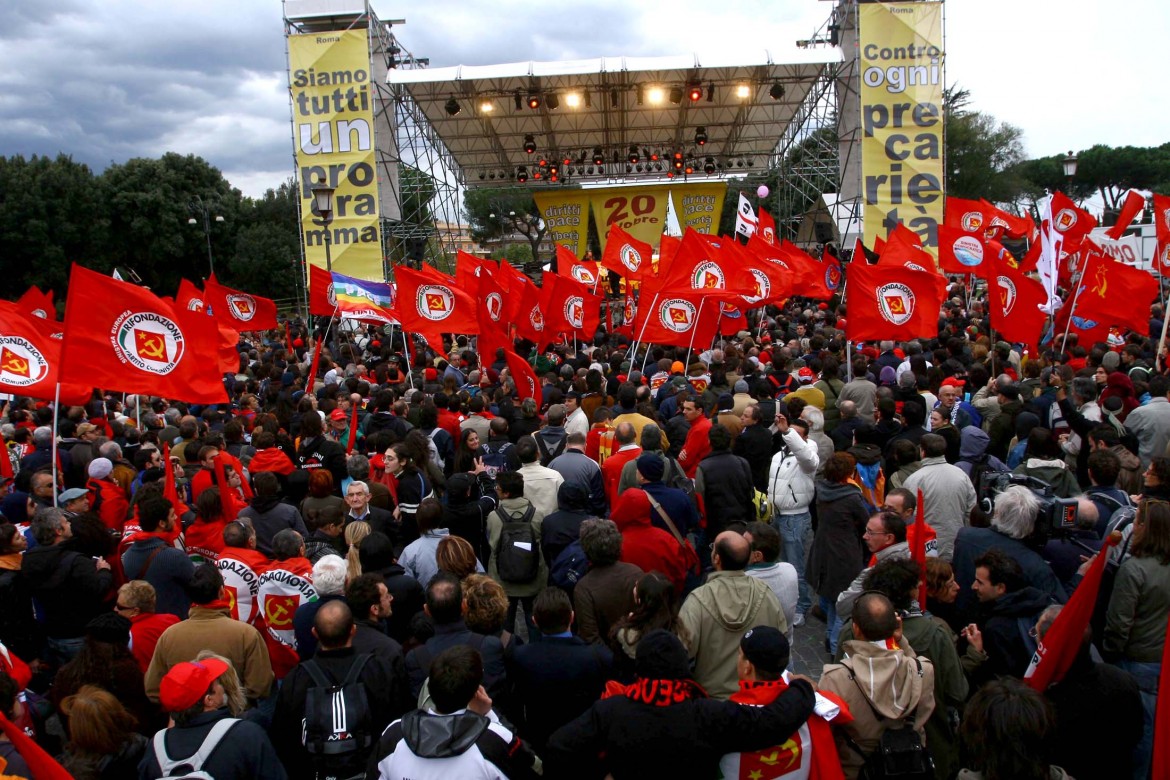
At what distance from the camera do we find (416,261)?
984 inches

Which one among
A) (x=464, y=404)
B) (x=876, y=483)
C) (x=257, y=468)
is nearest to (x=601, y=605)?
(x=876, y=483)

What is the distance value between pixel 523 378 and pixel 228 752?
6163mm

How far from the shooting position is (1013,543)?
444 cm

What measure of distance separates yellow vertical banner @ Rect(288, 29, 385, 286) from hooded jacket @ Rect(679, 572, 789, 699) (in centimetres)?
2059

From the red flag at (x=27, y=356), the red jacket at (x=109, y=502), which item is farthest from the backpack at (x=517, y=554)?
the red flag at (x=27, y=356)

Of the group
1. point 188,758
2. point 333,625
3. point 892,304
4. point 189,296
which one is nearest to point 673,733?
point 333,625

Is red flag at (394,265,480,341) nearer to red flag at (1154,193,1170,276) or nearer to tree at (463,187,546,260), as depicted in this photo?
red flag at (1154,193,1170,276)

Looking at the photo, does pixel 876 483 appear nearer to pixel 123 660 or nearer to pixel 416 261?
pixel 123 660

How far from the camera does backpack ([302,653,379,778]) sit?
3.34m

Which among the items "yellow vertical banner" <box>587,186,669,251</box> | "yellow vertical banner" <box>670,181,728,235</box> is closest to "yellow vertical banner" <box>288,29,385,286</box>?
"yellow vertical banner" <box>587,186,669,251</box>

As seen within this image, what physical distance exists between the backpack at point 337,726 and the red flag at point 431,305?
300 inches

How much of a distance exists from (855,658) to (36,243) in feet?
152

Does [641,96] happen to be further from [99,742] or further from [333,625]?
[99,742]

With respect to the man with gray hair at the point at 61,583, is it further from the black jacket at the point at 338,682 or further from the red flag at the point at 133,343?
the black jacket at the point at 338,682
